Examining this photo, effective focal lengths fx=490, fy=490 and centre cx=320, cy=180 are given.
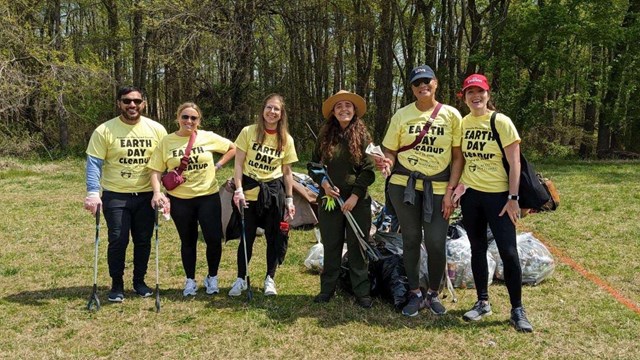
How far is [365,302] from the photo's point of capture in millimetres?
4047

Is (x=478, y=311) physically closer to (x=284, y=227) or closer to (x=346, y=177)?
(x=346, y=177)

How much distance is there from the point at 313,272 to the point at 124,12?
20.2 metres

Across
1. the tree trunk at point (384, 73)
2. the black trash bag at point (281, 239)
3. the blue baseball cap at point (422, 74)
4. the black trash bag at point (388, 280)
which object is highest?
the tree trunk at point (384, 73)

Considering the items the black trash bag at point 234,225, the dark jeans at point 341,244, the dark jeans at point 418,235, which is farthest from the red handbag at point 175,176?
the dark jeans at point 418,235

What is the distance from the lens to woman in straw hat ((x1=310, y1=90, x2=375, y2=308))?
3861 mm

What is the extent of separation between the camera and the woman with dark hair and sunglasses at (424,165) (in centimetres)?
364

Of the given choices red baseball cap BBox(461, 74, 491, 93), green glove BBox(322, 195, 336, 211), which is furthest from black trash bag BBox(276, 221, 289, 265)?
red baseball cap BBox(461, 74, 491, 93)

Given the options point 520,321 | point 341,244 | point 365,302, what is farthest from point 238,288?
point 520,321

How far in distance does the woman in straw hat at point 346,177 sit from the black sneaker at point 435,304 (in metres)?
0.49

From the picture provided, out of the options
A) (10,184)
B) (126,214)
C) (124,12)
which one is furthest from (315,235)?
(124,12)

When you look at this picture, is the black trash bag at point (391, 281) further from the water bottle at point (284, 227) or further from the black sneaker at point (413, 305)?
the water bottle at point (284, 227)

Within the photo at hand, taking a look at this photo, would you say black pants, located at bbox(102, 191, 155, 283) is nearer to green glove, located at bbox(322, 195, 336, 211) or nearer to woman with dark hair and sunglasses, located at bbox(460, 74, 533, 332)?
green glove, located at bbox(322, 195, 336, 211)

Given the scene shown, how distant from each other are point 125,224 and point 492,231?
2.94 m

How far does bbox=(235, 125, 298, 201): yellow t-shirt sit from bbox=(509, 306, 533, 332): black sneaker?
2.18m
